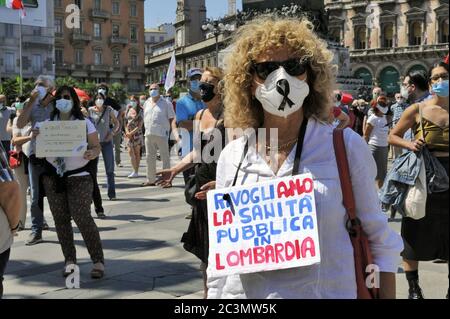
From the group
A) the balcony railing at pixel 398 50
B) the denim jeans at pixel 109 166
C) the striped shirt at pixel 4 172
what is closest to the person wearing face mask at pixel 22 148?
the denim jeans at pixel 109 166

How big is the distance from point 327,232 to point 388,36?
7038cm

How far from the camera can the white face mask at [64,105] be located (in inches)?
221

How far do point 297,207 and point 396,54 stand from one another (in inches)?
2692

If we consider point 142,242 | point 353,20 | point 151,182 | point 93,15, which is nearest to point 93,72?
point 93,15

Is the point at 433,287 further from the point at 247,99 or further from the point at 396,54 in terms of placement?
the point at 396,54

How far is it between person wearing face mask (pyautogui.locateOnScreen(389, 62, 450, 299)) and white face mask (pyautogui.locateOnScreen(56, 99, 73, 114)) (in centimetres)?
277

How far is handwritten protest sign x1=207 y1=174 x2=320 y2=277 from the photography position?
2074mm

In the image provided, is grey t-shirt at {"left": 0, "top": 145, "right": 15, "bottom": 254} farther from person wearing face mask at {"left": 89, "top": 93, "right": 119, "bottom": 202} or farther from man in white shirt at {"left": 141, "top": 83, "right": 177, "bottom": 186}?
man in white shirt at {"left": 141, "top": 83, "right": 177, "bottom": 186}

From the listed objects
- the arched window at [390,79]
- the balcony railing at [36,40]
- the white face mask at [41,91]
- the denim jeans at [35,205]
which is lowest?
the denim jeans at [35,205]

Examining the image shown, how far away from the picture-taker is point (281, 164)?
2215mm

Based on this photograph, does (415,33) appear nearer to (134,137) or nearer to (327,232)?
(134,137)

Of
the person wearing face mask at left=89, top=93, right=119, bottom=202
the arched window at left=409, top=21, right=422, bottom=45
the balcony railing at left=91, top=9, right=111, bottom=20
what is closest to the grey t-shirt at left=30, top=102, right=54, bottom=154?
the person wearing face mask at left=89, top=93, right=119, bottom=202

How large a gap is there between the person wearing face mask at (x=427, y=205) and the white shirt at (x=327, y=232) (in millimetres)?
2243

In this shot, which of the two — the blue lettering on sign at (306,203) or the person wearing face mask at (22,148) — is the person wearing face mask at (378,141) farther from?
the blue lettering on sign at (306,203)
